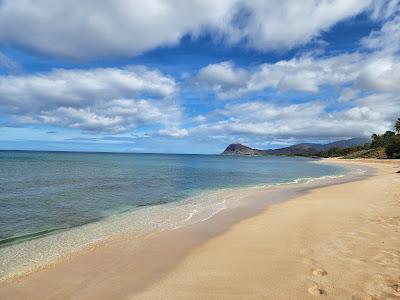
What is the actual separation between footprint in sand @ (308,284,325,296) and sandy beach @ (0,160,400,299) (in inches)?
1.7

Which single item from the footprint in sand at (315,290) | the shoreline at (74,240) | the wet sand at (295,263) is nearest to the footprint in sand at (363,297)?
the wet sand at (295,263)

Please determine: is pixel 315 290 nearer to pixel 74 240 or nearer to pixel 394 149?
pixel 74 240

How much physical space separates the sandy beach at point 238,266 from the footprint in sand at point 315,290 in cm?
4

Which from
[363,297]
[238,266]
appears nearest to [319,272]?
[363,297]

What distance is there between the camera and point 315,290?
686cm

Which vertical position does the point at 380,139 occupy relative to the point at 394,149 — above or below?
above

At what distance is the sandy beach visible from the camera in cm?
697

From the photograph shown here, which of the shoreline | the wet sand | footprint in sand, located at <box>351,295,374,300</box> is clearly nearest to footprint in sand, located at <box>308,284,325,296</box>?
the wet sand

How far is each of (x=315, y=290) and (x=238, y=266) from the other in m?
2.10

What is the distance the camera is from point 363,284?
7.10 m

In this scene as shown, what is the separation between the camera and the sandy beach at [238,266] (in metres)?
6.97

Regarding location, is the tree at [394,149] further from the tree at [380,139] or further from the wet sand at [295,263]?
the wet sand at [295,263]

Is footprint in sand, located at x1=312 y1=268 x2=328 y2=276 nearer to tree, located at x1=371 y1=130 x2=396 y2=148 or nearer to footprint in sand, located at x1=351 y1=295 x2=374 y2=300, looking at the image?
footprint in sand, located at x1=351 y1=295 x2=374 y2=300

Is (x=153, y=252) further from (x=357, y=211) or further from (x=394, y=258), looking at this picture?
(x=357, y=211)
